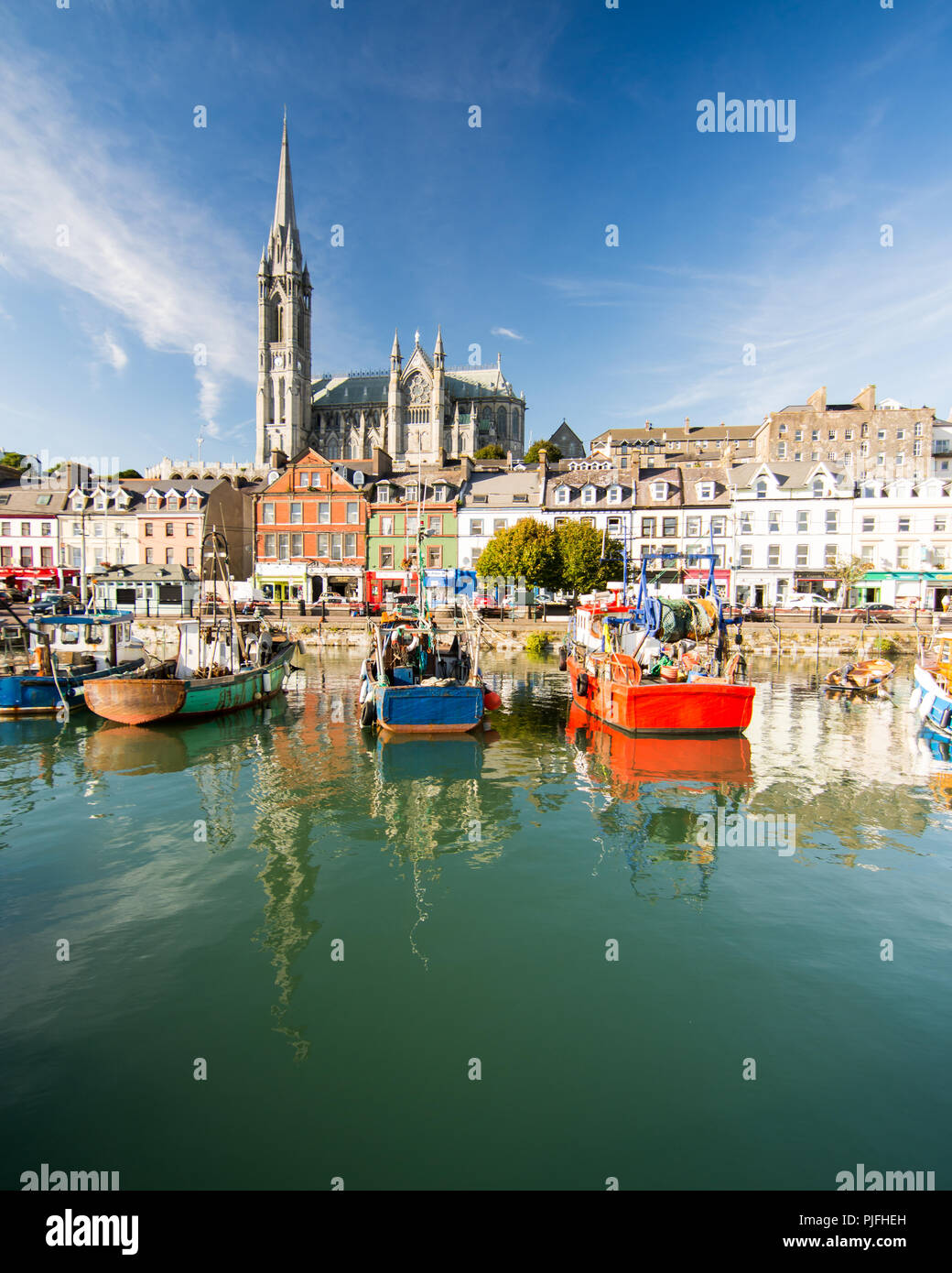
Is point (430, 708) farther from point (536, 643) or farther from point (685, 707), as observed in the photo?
point (536, 643)

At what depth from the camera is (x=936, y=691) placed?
894 inches

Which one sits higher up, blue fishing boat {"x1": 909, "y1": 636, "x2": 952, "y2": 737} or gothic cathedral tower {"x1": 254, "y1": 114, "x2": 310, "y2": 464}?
gothic cathedral tower {"x1": 254, "y1": 114, "x2": 310, "y2": 464}

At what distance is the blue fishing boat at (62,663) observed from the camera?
25656 mm

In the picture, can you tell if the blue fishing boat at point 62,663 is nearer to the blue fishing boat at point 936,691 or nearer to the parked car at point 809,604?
the blue fishing boat at point 936,691

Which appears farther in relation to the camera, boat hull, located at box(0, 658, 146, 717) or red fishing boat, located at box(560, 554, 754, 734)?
boat hull, located at box(0, 658, 146, 717)

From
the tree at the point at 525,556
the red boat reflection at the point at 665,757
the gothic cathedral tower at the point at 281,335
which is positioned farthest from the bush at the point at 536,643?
the gothic cathedral tower at the point at 281,335

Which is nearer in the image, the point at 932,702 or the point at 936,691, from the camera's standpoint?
the point at 936,691

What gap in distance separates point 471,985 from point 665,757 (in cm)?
1329

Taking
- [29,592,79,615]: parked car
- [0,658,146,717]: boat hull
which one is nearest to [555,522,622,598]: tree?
[29,592,79,615]: parked car

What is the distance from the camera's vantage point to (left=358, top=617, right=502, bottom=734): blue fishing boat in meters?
21.8

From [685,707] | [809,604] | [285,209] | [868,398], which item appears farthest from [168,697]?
[285,209]

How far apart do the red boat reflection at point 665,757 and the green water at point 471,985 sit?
3.60 ft

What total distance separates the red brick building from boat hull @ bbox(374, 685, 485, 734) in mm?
42784

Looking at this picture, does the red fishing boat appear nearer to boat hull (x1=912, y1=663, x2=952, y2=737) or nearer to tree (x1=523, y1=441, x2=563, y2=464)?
boat hull (x1=912, y1=663, x2=952, y2=737)
